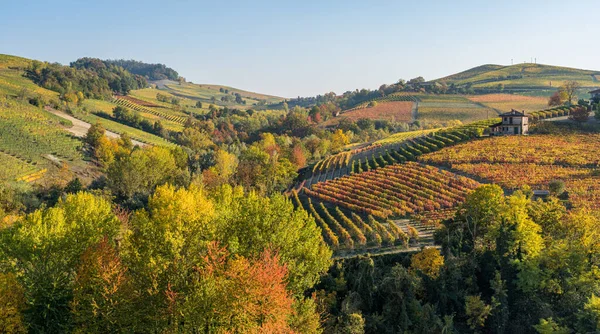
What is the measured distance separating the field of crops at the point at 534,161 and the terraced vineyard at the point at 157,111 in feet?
378

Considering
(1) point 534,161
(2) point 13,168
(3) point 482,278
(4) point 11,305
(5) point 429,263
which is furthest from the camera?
(2) point 13,168

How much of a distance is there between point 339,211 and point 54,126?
282 ft

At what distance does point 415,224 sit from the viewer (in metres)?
44.6

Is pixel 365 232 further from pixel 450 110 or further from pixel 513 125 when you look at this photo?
pixel 450 110

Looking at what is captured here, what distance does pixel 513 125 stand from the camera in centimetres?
Result: 7706

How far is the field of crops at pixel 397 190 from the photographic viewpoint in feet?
159

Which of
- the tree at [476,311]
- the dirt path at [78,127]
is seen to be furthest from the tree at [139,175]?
the tree at [476,311]

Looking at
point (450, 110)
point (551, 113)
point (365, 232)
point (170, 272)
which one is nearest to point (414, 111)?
point (450, 110)

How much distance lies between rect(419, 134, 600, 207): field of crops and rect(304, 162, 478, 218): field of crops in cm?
519

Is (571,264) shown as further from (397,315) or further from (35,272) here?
(35,272)

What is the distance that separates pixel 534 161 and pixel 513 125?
19.9m

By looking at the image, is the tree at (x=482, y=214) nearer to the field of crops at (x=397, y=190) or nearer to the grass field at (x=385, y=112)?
the field of crops at (x=397, y=190)

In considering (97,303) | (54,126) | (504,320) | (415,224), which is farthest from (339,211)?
(54,126)

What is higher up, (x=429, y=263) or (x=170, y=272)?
(x=170, y=272)
